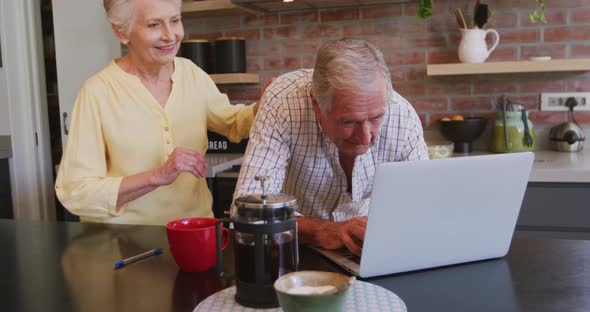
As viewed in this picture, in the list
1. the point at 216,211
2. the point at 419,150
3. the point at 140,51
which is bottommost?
the point at 216,211

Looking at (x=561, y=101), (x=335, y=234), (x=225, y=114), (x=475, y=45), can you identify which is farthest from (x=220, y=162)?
(x=561, y=101)

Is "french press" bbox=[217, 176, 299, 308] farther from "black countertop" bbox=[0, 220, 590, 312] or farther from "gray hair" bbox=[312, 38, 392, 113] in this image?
"gray hair" bbox=[312, 38, 392, 113]

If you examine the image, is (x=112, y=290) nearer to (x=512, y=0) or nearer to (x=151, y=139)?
(x=151, y=139)

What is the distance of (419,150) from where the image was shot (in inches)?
60.2

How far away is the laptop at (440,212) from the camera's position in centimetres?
102

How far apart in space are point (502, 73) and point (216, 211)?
5.10 ft

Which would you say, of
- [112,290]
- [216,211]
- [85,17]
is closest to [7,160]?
[85,17]

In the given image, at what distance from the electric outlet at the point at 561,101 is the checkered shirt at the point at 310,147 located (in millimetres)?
1551

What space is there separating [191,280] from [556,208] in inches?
68.0

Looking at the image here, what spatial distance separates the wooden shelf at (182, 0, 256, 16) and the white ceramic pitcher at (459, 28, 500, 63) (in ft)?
3.60

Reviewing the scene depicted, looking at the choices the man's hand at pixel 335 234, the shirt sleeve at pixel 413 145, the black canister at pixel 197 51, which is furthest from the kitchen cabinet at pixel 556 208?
the black canister at pixel 197 51

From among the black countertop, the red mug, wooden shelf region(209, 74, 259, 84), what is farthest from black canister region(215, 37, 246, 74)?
the red mug

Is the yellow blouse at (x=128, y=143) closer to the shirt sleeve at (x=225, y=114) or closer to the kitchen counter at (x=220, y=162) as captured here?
the shirt sleeve at (x=225, y=114)

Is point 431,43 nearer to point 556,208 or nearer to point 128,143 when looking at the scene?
point 556,208
